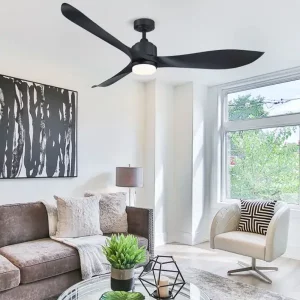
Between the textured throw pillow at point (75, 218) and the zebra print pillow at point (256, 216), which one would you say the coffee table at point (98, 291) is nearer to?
the textured throw pillow at point (75, 218)

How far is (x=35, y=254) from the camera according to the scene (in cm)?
247

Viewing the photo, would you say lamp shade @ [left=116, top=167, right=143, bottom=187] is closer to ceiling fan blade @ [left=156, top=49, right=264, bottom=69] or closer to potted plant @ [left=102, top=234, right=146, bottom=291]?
ceiling fan blade @ [left=156, top=49, right=264, bottom=69]

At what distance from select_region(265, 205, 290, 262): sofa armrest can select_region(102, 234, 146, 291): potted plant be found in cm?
174

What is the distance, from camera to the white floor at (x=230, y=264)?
301 cm

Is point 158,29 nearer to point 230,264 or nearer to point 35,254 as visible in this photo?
point 35,254

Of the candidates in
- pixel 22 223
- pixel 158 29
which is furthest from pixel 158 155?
pixel 22 223

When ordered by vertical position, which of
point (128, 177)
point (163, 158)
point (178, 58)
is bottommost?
point (128, 177)

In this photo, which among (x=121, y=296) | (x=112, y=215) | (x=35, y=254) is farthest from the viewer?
(x=112, y=215)

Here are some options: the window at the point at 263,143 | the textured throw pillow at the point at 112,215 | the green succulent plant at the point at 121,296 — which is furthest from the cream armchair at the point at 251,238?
A: the green succulent plant at the point at 121,296

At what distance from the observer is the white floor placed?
3.01 metres

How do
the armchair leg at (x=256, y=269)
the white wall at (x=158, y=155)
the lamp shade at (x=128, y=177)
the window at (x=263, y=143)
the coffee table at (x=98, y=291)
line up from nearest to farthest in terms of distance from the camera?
the coffee table at (x=98, y=291) → the armchair leg at (x=256, y=269) → the lamp shade at (x=128, y=177) → the window at (x=263, y=143) → the white wall at (x=158, y=155)

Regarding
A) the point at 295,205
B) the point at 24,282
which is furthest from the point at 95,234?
the point at 295,205

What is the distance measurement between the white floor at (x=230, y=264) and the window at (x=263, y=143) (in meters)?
0.88

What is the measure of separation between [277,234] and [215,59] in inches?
74.7
